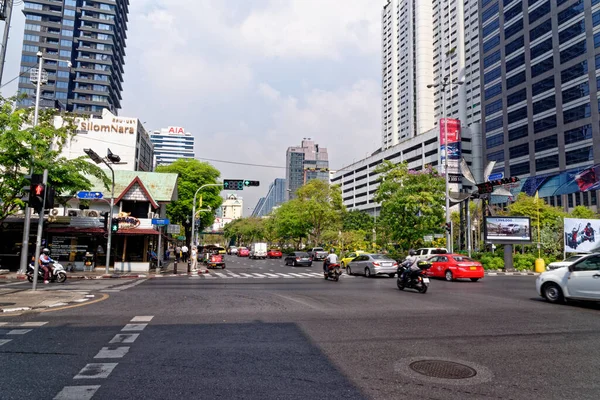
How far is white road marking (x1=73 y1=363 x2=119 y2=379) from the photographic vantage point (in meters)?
5.05

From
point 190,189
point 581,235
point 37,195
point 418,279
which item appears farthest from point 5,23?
point 190,189

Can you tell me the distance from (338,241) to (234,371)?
49935 mm

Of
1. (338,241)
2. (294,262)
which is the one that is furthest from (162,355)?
(338,241)

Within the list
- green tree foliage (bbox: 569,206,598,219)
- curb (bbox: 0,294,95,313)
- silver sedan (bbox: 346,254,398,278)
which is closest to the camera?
curb (bbox: 0,294,95,313)

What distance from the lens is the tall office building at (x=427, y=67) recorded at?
104m

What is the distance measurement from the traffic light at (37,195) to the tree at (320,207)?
49045mm

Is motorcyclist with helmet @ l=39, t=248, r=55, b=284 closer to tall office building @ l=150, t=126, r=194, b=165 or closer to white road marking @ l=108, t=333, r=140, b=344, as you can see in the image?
white road marking @ l=108, t=333, r=140, b=344

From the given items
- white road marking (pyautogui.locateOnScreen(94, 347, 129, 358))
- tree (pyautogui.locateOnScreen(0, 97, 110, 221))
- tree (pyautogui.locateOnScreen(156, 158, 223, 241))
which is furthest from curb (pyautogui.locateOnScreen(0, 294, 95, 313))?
tree (pyautogui.locateOnScreen(156, 158, 223, 241))

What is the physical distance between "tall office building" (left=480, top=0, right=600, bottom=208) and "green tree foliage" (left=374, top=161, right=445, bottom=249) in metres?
32.7

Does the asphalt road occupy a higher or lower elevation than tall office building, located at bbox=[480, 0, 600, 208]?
lower

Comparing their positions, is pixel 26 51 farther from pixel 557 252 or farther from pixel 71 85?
pixel 557 252

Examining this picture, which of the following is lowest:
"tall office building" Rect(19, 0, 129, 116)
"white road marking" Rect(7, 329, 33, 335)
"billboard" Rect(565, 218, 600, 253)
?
"white road marking" Rect(7, 329, 33, 335)

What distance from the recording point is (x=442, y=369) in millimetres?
5484

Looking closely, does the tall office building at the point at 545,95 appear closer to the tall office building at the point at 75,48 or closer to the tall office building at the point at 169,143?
the tall office building at the point at 75,48
